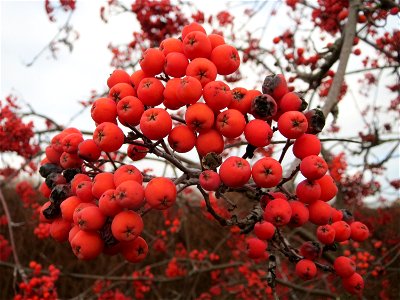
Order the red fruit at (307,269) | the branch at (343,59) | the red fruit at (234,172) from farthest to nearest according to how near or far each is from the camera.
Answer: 1. the branch at (343,59)
2. the red fruit at (307,269)
3. the red fruit at (234,172)

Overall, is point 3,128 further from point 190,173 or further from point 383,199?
point 383,199

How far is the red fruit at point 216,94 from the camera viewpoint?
159 centimetres

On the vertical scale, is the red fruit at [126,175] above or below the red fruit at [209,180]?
below

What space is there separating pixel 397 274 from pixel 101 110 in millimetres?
5694

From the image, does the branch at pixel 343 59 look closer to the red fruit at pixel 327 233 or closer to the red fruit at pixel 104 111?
the red fruit at pixel 327 233

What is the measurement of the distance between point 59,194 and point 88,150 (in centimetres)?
22

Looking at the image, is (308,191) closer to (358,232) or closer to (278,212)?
(278,212)

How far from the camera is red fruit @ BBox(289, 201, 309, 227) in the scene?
167 cm

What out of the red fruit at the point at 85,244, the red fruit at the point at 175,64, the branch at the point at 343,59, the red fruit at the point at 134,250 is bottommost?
the red fruit at the point at 85,244

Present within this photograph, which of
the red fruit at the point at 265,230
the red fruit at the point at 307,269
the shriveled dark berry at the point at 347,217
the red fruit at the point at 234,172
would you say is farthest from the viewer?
the shriveled dark berry at the point at 347,217

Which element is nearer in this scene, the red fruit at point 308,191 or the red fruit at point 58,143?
the red fruit at point 308,191

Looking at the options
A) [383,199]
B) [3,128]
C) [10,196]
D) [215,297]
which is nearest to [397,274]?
[383,199]

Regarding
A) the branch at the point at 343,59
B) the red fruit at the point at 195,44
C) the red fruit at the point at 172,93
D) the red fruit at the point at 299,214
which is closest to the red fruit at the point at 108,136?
the red fruit at the point at 172,93

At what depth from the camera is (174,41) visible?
1824 mm
